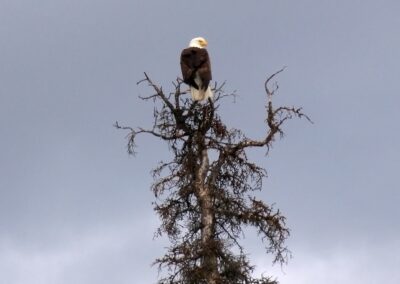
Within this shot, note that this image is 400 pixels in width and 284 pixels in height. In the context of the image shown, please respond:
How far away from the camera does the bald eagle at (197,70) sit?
1420cm

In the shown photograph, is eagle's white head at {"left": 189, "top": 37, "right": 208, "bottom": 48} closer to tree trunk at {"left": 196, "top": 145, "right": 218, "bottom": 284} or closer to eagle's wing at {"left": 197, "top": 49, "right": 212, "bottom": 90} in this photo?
eagle's wing at {"left": 197, "top": 49, "right": 212, "bottom": 90}

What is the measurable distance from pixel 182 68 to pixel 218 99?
134cm

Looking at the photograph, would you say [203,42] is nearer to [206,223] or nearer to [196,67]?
[196,67]

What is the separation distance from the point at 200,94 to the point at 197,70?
0.67 meters

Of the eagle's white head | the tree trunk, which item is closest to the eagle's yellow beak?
the eagle's white head

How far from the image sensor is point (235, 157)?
1334cm

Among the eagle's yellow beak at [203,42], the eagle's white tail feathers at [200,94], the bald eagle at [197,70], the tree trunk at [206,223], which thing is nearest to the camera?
the tree trunk at [206,223]

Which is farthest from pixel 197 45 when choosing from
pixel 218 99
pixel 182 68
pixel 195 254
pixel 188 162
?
pixel 195 254

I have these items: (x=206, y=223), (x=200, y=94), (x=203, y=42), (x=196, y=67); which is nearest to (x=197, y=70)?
(x=196, y=67)

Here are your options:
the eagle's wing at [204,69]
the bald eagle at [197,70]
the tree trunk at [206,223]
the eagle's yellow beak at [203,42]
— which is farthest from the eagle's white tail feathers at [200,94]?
the eagle's yellow beak at [203,42]

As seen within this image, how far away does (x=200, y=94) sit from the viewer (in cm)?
1416

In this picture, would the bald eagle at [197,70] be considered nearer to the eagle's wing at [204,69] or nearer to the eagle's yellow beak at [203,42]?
the eagle's wing at [204,69]

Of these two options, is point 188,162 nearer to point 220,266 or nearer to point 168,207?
point 168,207

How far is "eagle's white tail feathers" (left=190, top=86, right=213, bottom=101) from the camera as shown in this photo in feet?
45.8
